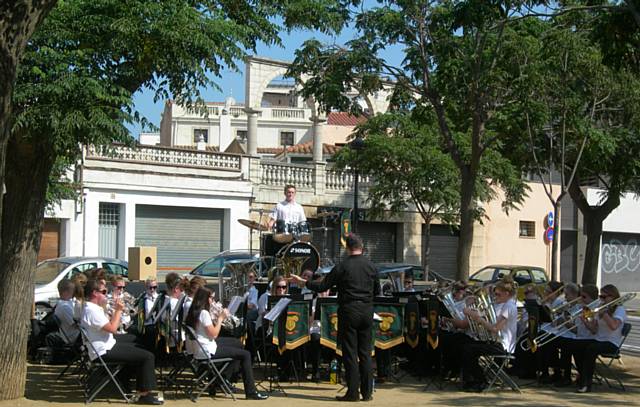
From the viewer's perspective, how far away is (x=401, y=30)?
1886 cm

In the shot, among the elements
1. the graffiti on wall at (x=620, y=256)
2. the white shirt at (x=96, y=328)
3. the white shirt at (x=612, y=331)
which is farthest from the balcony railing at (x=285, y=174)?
the white shirt at (x=96, y=328)

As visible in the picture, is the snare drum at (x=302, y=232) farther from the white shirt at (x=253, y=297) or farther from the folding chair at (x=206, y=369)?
the folding chair at (x=206, y=369)

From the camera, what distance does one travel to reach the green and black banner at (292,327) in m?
12.4

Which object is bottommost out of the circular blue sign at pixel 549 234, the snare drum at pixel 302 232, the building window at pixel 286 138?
the circular blue sign at pixel 549 234

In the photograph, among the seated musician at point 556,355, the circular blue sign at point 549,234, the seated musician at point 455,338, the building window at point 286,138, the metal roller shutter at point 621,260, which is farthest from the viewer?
the building window at point 286,138

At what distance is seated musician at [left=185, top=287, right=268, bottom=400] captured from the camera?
36.8ft

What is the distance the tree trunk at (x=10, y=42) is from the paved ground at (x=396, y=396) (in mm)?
4373

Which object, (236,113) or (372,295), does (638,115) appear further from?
(236,113)

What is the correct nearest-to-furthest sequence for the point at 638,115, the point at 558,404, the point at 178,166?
the point at 558,404, the point at 638,115, the point at 178,166

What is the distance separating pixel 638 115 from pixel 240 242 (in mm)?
15533

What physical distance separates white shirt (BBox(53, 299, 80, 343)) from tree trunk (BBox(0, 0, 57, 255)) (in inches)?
201

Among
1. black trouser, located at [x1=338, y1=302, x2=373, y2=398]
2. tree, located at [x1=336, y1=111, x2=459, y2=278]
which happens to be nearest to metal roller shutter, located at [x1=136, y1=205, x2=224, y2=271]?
tree, located at [x1=336, y1=111, x2=459, y2=278]

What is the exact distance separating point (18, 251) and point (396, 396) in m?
4.99

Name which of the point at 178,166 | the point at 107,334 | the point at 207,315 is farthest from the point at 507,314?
the point at 178,166
